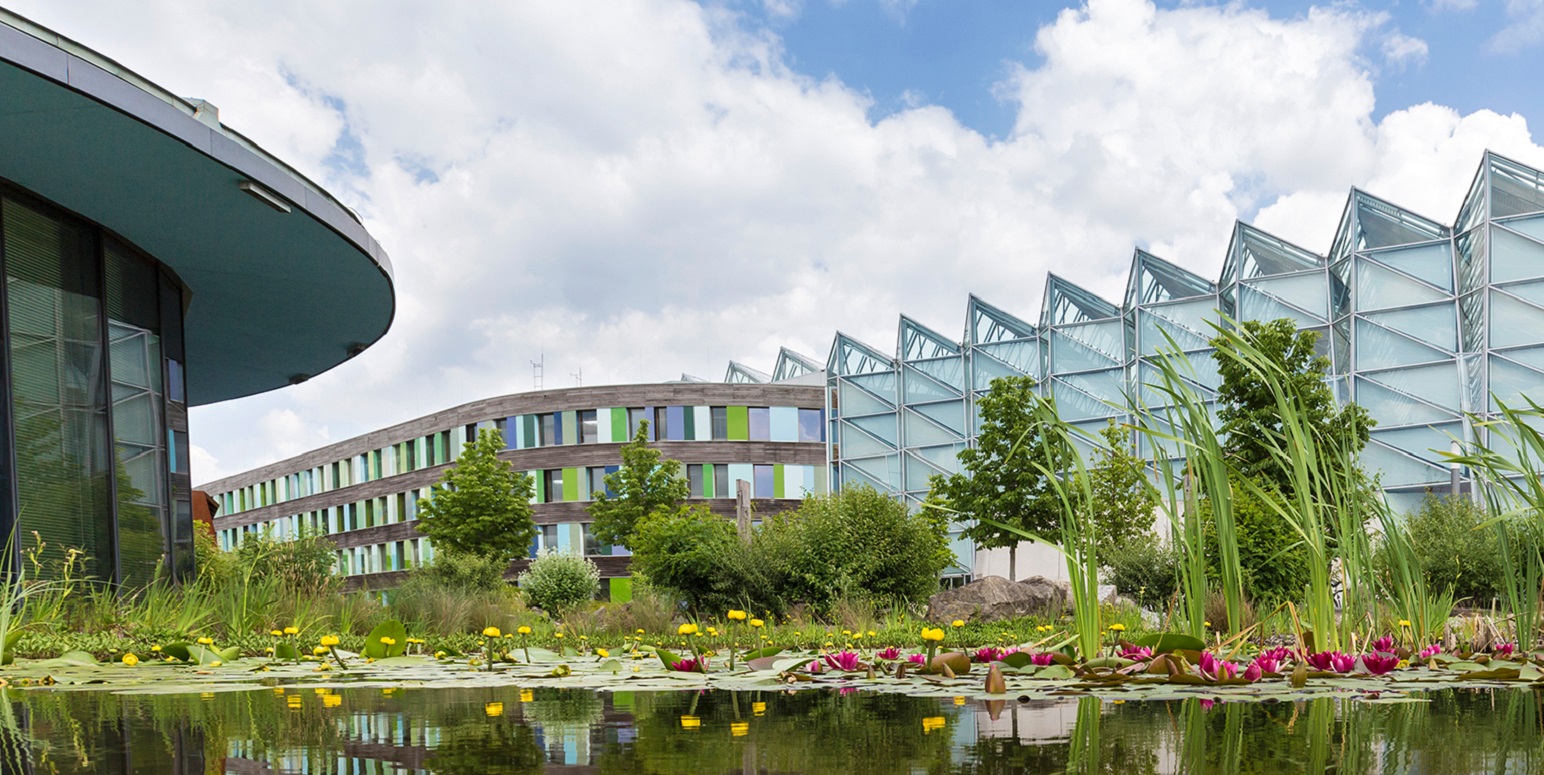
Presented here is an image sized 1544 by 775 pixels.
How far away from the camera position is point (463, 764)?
2049mm

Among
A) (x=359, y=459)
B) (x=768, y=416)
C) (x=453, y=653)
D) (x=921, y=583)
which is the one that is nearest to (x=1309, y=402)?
(x=921, y=583)

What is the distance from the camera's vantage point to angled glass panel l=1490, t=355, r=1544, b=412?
30297mm

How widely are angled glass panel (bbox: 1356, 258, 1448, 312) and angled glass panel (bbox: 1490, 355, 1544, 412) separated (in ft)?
8.58

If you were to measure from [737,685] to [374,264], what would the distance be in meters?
9.90

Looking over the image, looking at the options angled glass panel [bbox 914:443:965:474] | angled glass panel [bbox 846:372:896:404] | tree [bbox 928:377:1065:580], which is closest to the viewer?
tree [bbox 928:377:1065:580]

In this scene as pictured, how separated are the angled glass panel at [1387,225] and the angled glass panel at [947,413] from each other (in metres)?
15.8

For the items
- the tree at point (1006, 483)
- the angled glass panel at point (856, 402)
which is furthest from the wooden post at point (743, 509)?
the angled glass panel at point (856, 402)

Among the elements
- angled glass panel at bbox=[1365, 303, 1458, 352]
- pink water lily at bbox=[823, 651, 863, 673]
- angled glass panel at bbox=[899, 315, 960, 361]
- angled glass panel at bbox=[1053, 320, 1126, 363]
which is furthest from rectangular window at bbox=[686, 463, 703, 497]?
pink water lily at bbox=[823, 651, 863, 673]

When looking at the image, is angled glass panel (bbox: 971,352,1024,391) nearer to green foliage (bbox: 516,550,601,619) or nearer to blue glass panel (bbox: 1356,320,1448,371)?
blue glass panel (bbox: 1356,320,1448,371)

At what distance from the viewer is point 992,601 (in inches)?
643

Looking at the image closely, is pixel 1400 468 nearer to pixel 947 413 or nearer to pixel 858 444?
pixel 947 413

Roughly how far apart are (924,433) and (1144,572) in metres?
30.9

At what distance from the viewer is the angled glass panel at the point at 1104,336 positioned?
39.9m

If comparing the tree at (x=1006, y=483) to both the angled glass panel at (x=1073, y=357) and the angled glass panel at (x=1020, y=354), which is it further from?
the angled glass panel at (x=1020, y=354)
